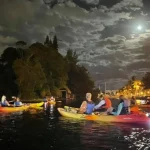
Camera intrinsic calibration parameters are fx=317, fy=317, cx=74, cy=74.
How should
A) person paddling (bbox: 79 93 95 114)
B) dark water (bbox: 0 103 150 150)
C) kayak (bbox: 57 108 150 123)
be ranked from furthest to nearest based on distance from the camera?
person paddling (bbox: 79 93 95 114)
kayak (bbox: 57 108 150 123)
dark water (bbox: 0 103 150 150)

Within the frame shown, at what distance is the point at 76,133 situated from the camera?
26.5 meters

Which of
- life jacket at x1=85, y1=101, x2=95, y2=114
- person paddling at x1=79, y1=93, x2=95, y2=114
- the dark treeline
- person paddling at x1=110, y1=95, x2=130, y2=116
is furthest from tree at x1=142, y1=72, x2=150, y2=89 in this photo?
person paddling at x1=110, y1=95, x2=130, y2=116

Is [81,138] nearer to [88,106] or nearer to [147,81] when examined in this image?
[88,106]

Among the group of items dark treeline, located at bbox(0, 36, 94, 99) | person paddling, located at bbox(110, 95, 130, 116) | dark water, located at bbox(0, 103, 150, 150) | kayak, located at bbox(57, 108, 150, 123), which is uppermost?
dark treeline, located at bbox(0, 36, 94, 99)

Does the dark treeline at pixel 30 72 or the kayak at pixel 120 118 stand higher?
the dark treeline at pixel 30 72

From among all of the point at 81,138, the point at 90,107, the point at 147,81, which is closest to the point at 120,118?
the point at 90,107

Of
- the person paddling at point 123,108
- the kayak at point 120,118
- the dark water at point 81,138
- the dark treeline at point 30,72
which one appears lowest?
the dark water at point 81,138

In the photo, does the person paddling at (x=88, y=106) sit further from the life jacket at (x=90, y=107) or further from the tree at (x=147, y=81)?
the tree at (x=147, y=81)

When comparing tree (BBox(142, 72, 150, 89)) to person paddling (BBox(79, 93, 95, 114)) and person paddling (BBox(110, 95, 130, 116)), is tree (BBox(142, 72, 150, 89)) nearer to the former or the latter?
person paddling (BBox(79, 93, 95, 114))

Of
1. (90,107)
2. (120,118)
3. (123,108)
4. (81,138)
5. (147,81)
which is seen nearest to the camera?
(81,138)

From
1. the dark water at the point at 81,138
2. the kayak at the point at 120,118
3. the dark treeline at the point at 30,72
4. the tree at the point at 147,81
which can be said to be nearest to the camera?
the dark water at the point at 81,138

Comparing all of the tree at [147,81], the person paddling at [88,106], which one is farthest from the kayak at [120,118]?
the tree at [147,81]

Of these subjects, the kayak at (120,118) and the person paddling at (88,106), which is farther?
the person paddling at (88,106)

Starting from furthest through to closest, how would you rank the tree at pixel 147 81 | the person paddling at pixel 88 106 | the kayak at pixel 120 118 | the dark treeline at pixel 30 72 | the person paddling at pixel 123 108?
the tree at pixel 147 81
the dark treeline at pixel 30 72
the person paddling at pixel 88 106
the person paddling at pixel 123 108
the kayak at pixel 120 118
